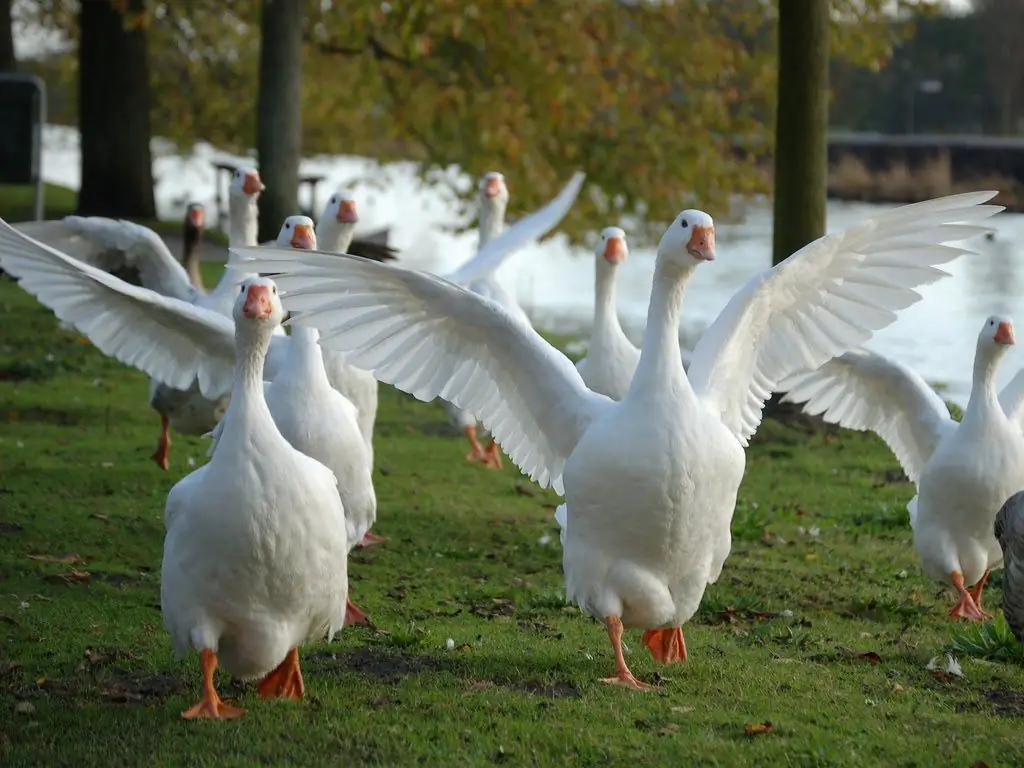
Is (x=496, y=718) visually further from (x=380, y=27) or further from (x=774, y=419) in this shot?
(x=380, y=27)

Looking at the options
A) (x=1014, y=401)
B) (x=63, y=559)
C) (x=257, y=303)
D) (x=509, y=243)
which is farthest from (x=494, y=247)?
(x=257, y=303)

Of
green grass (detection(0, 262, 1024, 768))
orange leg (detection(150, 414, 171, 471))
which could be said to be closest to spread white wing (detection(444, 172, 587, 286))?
green grass (detection(0, 262, 1024, 768))

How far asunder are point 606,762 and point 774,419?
8.10 meters

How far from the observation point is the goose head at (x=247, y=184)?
9.97 m

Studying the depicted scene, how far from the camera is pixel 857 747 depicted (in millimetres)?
5402

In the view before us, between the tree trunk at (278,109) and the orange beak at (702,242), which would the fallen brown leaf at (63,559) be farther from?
the tree trunk at (278,109)

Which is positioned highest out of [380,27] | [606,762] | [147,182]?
[380,27]

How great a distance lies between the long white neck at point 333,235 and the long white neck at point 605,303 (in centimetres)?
182

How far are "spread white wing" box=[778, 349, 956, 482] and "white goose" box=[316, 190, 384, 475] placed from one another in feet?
7.89

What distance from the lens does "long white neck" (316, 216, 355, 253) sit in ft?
28.1

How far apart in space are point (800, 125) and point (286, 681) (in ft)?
25.7

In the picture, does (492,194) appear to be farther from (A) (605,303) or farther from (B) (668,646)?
(B) (668,646)

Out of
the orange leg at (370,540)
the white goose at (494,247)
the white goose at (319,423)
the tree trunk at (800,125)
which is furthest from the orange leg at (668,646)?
the tree trunk at (800,125)

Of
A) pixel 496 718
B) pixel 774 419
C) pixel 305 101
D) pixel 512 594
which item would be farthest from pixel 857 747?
pixel 305 101
